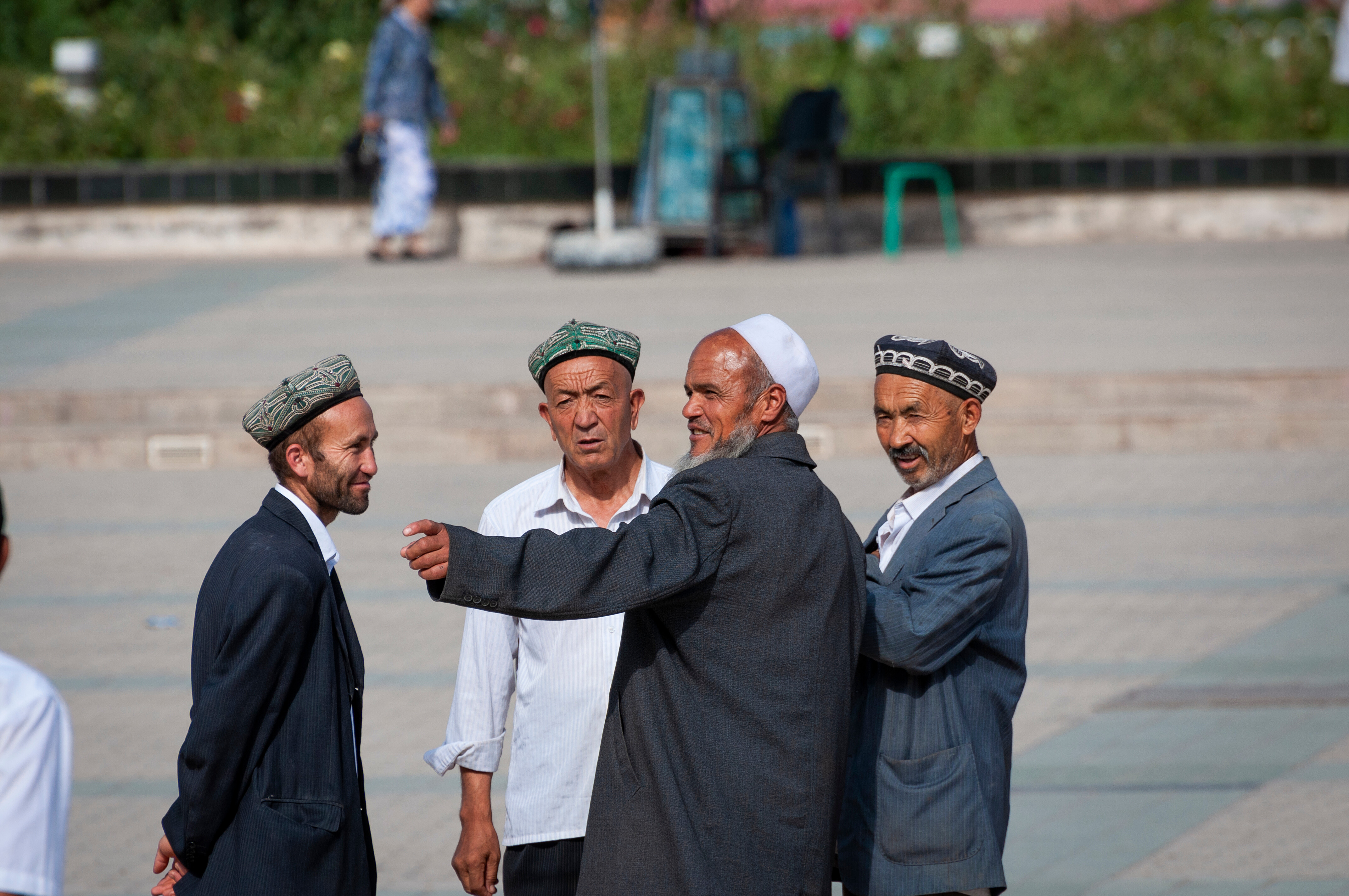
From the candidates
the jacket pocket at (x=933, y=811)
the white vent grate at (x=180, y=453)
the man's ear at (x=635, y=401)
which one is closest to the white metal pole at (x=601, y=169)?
the white vent grate at (x=180, y=453)

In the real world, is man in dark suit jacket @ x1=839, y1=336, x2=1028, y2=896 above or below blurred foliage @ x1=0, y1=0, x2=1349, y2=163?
below

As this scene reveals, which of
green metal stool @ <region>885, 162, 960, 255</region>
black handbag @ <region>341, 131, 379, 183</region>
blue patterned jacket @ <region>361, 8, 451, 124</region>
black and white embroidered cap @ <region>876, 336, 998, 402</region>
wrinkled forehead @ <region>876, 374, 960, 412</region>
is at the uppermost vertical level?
blue patterned jacket @ <region>361, 8, 451, 124</region>

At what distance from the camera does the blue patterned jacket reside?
13.1 metres

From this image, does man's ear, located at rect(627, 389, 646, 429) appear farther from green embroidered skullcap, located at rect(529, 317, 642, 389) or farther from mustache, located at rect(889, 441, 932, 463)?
mustache, located at rect(889, 441, 932, 463)

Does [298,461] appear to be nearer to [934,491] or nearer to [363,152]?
[934,491]

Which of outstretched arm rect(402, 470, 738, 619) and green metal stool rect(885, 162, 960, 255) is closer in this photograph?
outstretched arm rect(402, 470, 738, 619)

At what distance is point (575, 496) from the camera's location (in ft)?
10.3

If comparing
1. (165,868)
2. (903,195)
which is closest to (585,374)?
(165,868)

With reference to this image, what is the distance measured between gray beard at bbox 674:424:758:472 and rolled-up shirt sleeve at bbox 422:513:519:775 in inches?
26.4

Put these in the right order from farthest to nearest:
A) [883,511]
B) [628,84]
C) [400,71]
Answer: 1. [628,84]
2. [400,71]
3. [883,511]

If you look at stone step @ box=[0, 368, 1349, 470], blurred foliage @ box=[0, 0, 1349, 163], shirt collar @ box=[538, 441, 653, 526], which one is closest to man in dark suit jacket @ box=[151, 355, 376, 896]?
shirt collar @ box=[538, 441, 653, 526]

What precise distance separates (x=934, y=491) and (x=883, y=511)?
4.50m

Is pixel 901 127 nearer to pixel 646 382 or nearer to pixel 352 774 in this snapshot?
pixel 646 382

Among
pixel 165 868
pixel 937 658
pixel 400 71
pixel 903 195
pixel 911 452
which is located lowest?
pixel 165 868
